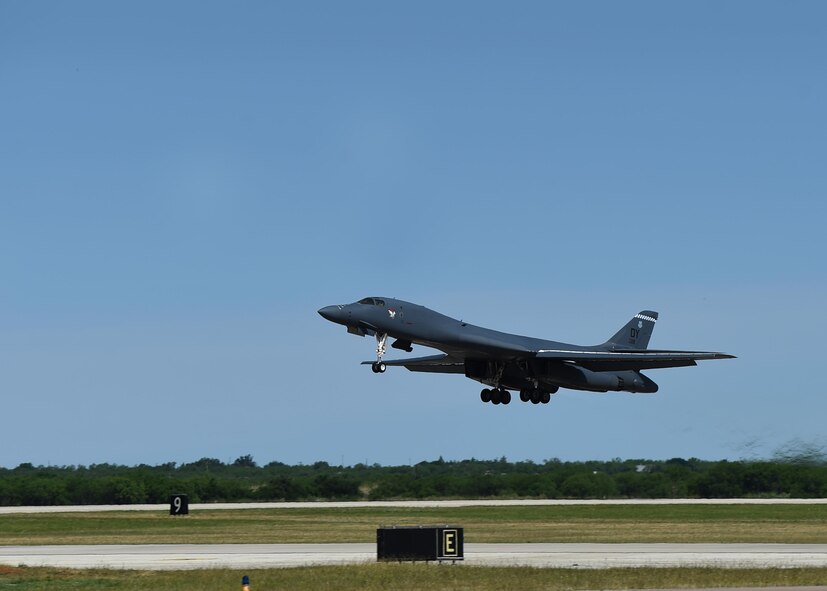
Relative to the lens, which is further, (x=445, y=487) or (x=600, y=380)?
(x=445, y=487)

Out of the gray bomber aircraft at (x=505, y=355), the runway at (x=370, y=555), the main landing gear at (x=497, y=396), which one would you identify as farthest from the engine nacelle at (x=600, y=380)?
the runway at (x=370, y=555)

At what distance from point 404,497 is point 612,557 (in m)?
42.8

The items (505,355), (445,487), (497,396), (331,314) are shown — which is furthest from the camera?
(445,487)

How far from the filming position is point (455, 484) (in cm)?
8275

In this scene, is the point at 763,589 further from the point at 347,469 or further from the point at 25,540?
the point at 347,469

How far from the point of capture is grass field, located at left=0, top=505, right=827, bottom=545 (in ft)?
154

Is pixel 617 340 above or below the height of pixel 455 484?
above

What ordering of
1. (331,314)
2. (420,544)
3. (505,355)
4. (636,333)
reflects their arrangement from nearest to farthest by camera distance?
(420,544) → (331,314) → (505,355) → (636,333)

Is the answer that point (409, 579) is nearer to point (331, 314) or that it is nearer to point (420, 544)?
point (420, 544)

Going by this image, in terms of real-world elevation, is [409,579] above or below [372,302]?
below

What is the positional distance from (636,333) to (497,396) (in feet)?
33.0

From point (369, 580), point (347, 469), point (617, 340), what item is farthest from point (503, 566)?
point (347, 469)

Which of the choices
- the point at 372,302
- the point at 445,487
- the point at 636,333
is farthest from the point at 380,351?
the point at 445,487

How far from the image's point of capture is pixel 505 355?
49938 mm
